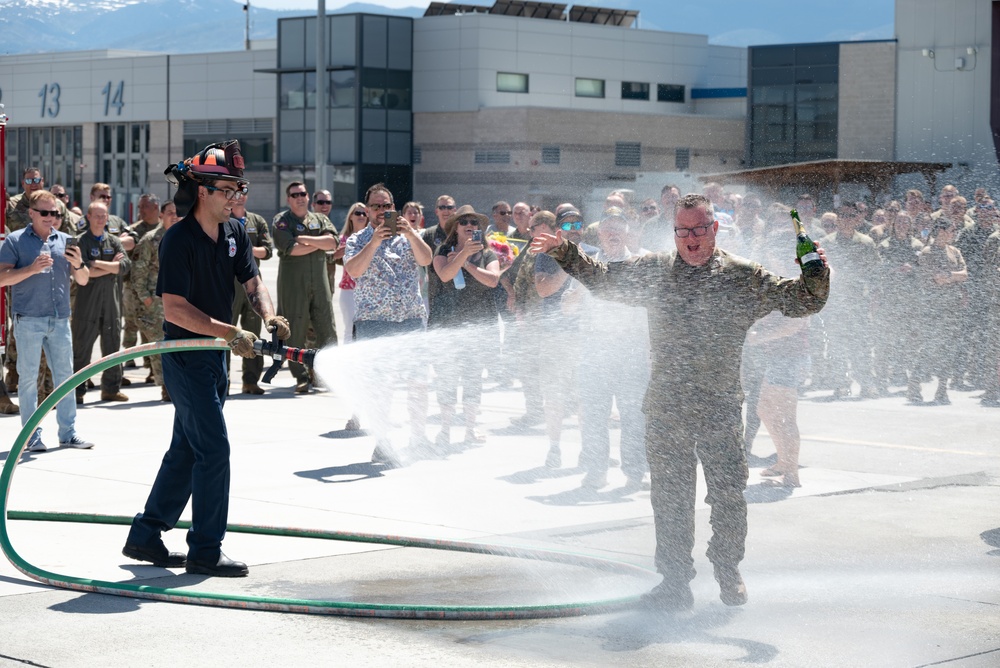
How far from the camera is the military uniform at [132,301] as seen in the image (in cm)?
1348

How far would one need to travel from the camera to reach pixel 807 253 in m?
5.63

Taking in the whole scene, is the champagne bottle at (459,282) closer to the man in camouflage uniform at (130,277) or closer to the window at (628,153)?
the man in camouflage uniform at (130,277)

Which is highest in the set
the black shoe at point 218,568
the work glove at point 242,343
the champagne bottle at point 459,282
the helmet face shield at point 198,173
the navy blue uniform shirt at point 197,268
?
the helmet face shield at point 198,173

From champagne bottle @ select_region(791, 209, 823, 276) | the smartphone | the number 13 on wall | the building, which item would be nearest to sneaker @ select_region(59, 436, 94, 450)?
the smartphone

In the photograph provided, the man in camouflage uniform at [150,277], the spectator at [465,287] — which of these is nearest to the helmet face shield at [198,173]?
the spectator at [465,287]

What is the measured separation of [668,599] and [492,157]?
157ft

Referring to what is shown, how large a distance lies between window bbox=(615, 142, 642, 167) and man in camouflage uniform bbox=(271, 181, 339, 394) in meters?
42.0

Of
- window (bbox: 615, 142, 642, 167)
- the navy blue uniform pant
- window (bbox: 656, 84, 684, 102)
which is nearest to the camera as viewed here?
the navy blue uniform pant

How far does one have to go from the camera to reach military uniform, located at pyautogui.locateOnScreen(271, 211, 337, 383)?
13359 millimetres

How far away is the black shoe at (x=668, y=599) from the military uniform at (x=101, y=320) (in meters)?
7.73

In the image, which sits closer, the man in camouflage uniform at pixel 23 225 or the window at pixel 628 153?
the man in camouflage uniform at pixel 23 225

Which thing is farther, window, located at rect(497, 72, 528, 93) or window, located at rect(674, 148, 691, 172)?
window, located at rect(674, 148, 691, 172)

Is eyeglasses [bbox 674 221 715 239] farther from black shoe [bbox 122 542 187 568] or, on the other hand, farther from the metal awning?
the metal awning

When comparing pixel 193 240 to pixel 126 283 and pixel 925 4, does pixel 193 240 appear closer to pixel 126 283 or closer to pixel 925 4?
pixel 126 283
